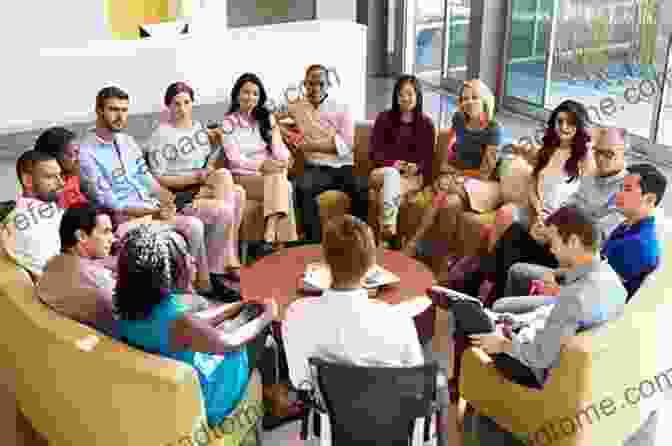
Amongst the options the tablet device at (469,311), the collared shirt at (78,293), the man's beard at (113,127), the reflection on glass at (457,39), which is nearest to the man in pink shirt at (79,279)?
the collared shirt at (78,293)

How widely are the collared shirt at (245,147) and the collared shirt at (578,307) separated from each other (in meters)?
2.54

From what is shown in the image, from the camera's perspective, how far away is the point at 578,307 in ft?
10.2

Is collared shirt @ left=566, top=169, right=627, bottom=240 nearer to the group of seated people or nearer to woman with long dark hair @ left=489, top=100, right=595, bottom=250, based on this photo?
the group of seated people

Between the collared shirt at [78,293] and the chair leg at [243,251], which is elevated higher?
the collared shirt at [78,293]

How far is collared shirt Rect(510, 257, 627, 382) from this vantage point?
3129 mm

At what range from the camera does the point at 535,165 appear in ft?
15.8

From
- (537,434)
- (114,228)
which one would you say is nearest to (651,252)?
(537,434)

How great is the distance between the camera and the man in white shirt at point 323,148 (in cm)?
533

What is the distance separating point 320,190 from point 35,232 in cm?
206

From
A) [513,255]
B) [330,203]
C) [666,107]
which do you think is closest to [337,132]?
[330,203]

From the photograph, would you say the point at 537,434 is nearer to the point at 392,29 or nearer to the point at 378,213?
the point at 378,213

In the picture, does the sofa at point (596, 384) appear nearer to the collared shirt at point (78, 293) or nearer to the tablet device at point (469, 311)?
the tablet device at point (469, 311)

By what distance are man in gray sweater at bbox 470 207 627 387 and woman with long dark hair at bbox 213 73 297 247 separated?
7.15 feet

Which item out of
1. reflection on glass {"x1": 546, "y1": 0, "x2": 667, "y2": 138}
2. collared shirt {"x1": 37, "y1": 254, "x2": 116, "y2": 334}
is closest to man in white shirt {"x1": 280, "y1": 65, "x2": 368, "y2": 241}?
collared shirt {"x1": 37, "y1": 254, "x2": 116, "y2": 334}
